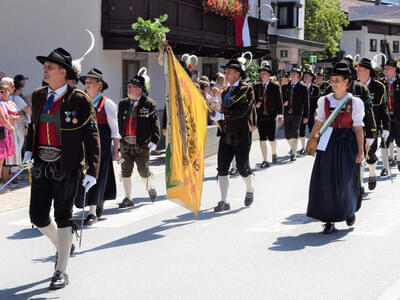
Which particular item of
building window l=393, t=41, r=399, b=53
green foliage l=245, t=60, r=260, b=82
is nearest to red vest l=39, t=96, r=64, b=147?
green foliage l=245, t=60, r=260, b=82

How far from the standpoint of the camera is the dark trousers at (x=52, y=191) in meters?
6.08

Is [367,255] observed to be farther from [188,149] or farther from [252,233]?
[188,149]

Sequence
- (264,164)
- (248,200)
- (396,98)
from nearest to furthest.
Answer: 1. (248,200)
2. (396,98)
3. (264,164)

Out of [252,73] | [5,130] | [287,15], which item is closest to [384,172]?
[5,130]

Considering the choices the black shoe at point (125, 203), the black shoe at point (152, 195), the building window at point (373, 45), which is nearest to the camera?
the black shoe at point (125, 203)

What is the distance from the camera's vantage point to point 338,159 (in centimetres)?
814

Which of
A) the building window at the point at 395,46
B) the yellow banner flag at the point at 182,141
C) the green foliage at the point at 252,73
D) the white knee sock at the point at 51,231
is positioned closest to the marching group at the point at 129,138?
the white knee sock at the point at 51,231

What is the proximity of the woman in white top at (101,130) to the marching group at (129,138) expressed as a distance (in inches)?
0.5

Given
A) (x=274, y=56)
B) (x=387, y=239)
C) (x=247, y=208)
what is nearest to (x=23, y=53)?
(x=247, y=208)

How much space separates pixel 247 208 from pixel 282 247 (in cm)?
242

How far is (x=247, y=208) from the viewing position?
391 inches

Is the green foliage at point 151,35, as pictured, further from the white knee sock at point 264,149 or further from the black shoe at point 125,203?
the white knee sock at point 264,149

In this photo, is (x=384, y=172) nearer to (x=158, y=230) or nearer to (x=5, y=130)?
(x=158, y=230)

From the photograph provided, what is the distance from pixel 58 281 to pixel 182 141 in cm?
270
